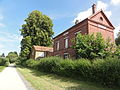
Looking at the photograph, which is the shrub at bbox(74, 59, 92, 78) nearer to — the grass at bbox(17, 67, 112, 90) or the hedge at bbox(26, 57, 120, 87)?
the hedge at bbox(26, 57, 120, 87)

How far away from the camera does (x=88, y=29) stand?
57.2ft

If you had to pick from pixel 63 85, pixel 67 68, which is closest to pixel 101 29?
pixel 67 68

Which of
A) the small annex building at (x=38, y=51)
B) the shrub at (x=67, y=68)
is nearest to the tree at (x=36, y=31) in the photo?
the small annex building at (x=38, y=51)

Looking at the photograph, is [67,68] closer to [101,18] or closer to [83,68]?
[83,68]

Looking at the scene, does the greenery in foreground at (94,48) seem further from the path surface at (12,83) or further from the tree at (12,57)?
the tree at (12,57)

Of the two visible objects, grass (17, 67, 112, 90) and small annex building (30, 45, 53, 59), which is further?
small annex building (30, 45, 53, 59)

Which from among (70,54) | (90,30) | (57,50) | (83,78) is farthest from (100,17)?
(83,78)

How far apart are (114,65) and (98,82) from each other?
2.09m

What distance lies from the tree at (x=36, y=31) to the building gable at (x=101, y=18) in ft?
68.8

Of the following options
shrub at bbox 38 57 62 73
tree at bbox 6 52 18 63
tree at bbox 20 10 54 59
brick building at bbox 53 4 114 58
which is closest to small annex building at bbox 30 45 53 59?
tree at bbox 20 10 54 59

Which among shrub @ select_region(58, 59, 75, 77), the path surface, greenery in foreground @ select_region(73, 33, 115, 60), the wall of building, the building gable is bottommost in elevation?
the path surface

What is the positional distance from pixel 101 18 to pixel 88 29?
4.27 metres

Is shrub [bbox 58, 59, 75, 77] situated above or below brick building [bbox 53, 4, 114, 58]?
below

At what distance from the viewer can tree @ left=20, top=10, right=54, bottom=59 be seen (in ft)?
116
